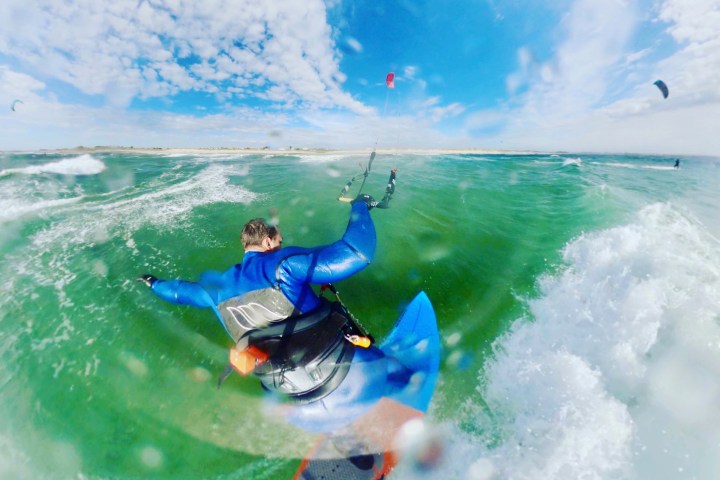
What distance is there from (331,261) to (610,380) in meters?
4.78

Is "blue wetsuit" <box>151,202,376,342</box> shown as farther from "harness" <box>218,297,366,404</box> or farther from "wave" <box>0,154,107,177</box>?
"wave" <box>0,154,107,177</box>

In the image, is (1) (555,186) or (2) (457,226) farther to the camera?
(1) (555,186)

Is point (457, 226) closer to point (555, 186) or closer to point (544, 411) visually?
point (544, 411)

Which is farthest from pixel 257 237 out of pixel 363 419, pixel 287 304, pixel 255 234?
pixel 363 419

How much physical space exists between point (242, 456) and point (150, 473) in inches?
45.1

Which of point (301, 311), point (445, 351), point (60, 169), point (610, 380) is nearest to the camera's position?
point (301, 311)

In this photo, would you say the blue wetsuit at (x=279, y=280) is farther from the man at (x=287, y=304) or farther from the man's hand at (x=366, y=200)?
the man's hand at (x=366, y=200)

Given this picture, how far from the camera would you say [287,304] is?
2.76 m

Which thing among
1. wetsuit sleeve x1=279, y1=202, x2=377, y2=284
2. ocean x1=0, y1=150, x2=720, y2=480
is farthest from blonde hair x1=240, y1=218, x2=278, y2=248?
ocean x1=0, y1=150, x2=720, y2=480

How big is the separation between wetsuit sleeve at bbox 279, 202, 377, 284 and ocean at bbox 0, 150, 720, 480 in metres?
2.73

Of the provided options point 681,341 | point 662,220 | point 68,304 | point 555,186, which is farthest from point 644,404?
point 555,186

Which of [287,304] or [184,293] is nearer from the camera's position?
[287,304]

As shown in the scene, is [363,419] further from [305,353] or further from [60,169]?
[60,169]

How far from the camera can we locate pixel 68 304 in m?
5.55
